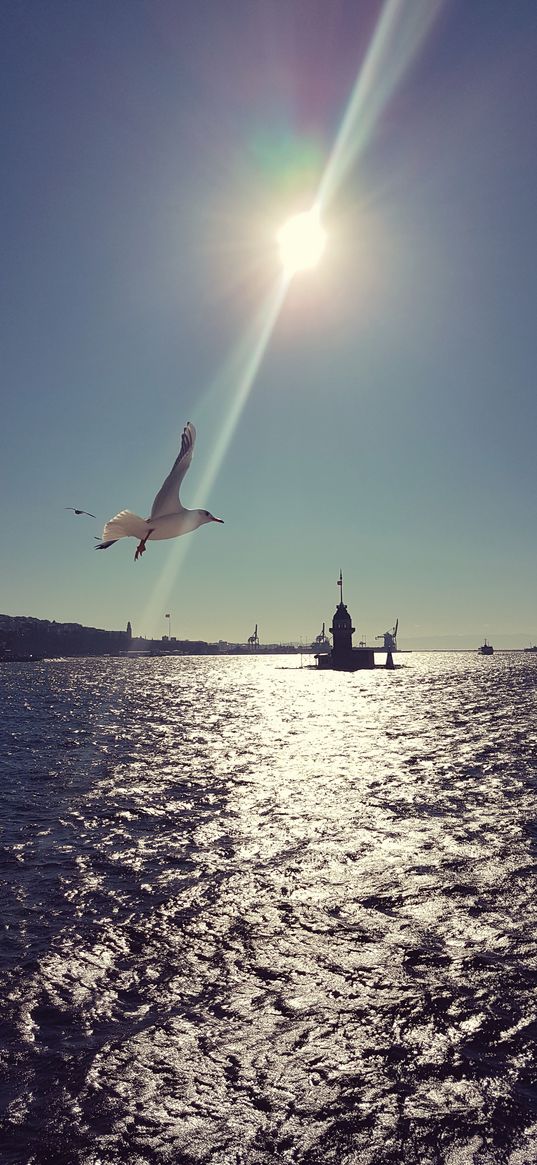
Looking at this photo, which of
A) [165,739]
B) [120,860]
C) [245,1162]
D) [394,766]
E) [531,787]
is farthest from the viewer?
[165,739]

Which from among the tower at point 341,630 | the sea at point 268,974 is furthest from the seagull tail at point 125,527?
the tower at point 341,630

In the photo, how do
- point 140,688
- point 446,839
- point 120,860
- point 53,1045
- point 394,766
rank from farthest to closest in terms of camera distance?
point 140,688 → point 394,766 → point 446,839 → point 120,860 → point 53,1045

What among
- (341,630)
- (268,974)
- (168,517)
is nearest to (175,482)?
(168,517)

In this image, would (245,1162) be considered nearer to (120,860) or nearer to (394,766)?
(120,860)

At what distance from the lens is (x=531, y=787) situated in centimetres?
2772

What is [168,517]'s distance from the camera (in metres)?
8.24

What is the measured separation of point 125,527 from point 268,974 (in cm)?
913

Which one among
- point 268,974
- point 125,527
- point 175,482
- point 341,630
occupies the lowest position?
point 268,974

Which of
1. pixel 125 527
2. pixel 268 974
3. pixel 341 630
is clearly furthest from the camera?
pixel 341 630

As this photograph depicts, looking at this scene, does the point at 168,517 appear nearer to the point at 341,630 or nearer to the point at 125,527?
the point at 125,527

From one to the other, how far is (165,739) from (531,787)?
84.4 feet

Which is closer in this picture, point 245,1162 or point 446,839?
point 245,1162

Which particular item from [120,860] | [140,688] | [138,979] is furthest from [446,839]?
[140,688]

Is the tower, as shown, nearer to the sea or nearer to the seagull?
the sea
